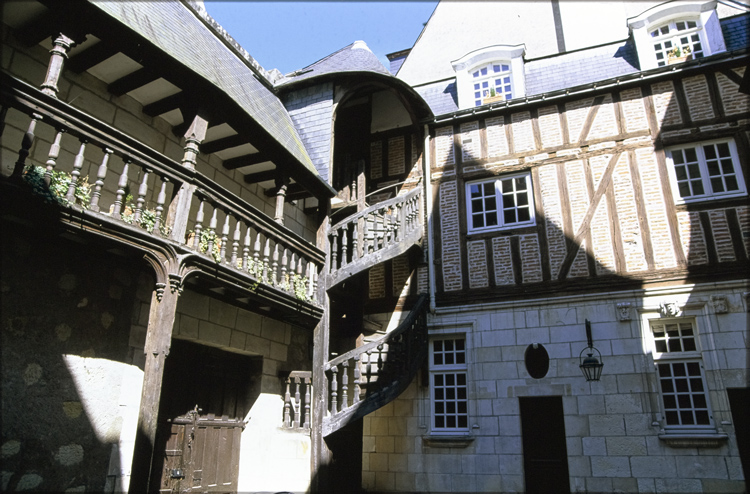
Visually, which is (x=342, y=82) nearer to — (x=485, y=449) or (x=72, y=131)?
(x=72, y=131)

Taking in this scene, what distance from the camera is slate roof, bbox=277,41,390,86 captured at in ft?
28.0

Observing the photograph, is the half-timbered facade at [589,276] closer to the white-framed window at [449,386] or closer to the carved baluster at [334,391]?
the white-framed window at [449,386]

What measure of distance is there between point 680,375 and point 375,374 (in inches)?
161

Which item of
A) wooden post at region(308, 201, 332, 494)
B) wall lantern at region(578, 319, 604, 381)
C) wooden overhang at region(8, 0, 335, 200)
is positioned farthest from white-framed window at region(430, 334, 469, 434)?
wooden overhang at region(8, 0, 335, 200)

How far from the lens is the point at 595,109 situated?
8430mm

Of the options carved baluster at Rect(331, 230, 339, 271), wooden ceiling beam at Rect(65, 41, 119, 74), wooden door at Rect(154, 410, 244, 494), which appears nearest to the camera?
wooden ceiling beam at Rect(65, 41, 119, 74)

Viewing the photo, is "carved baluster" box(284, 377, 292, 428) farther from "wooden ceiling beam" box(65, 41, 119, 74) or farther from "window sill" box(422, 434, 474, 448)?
"wooden ceiling beam" box(65, 41, 119, 74)

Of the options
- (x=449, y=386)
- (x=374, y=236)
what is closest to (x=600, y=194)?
(x=374, y=236)

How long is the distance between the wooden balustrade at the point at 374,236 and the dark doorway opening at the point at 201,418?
6.34 ft

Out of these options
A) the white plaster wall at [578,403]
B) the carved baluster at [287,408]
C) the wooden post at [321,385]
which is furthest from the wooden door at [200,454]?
the white plaster wall at [578,403]

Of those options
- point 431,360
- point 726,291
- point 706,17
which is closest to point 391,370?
point 431,360

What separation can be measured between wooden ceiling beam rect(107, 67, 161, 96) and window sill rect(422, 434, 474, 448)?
6.03m

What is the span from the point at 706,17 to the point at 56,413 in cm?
1029

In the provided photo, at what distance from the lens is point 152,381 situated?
4480 millimetres
